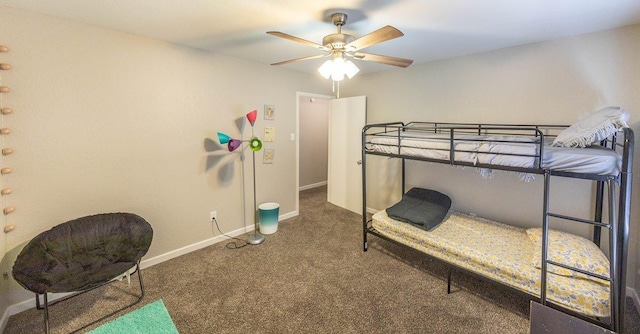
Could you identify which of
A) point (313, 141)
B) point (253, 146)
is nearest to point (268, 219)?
point (253, 146)

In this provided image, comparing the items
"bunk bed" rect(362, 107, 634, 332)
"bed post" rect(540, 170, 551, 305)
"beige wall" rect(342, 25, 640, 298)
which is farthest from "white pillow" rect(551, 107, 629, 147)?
"beige wall" rect(342, 25, 640, 298)

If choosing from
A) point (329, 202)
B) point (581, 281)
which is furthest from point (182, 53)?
point (581, 281)

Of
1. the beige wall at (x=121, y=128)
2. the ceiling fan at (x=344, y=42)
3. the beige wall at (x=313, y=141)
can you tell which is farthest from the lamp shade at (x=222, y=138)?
the beige wall at (x=313, y=141)

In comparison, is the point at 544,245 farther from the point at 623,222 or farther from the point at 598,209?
the point at 598,209

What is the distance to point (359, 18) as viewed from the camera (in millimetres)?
2043

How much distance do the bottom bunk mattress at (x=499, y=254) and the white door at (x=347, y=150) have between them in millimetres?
1406

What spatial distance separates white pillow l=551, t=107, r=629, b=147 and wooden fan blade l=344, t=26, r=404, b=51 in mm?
1370

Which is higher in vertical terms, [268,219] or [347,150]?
[347,150]

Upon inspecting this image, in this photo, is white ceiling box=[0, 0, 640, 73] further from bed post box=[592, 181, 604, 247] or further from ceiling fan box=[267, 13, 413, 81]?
bed post box=[592, 181, 604, 247]

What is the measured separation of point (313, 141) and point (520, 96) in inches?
156

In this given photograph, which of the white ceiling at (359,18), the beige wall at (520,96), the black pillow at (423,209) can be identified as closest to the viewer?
the white ceiling at (359,18)

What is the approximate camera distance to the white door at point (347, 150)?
4.27 metres

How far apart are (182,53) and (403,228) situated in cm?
296

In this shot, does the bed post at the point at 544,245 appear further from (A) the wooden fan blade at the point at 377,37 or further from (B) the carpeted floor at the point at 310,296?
(A) the wooden fan blade at the point at 377,37
